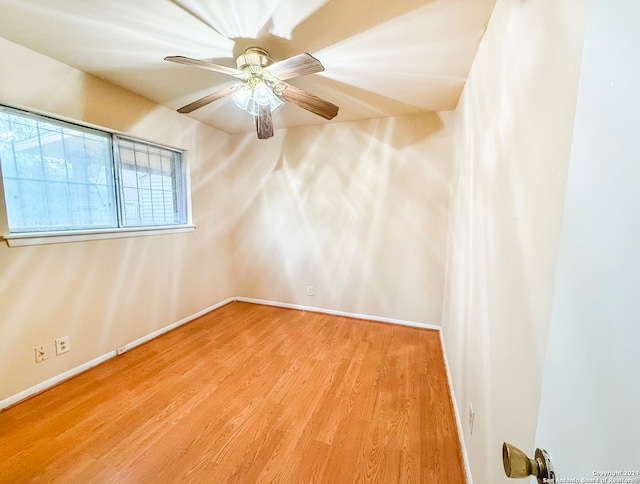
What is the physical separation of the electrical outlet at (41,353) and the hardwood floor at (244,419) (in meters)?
0.25

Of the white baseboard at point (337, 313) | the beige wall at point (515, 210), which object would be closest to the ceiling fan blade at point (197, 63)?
the beige wall at point (515, 210)

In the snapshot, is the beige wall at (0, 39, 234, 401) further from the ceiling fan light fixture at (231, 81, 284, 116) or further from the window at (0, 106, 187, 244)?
the ceiling fan light fixture at (231, 81, 284, 116)

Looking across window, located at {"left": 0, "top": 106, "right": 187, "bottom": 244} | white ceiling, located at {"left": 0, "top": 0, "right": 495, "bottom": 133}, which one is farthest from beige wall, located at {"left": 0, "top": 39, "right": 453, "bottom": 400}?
white ceiling, located at {"left": 0, "top": 0, "right": 495, "bottom": 133}

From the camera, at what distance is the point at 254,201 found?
135 inches

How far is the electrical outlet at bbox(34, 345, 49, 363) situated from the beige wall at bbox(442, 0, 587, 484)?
279 centimetres

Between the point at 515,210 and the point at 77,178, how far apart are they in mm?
2888

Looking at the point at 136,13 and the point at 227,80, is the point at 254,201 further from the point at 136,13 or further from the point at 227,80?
the point at 136,13

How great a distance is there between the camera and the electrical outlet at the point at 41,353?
1782 millimetres

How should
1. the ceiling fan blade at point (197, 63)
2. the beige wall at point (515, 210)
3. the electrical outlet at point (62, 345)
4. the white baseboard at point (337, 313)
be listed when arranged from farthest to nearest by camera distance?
the white baseboard at point (337, 313)
the electrical outlet at point (62, 345)
the ceiling fan blade at point (197, 63)
the beige wall at point (515, 210)

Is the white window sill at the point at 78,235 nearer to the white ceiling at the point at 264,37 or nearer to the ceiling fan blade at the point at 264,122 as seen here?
the white ceiling at the point at 264,37

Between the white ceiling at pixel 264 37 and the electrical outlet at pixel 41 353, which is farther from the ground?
the white ceiling at pixel 264 37

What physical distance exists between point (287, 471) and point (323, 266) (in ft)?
6.90

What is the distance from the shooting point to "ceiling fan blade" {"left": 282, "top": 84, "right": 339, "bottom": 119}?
1.70 meters

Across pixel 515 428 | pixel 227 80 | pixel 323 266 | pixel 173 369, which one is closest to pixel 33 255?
pixel 173 369
